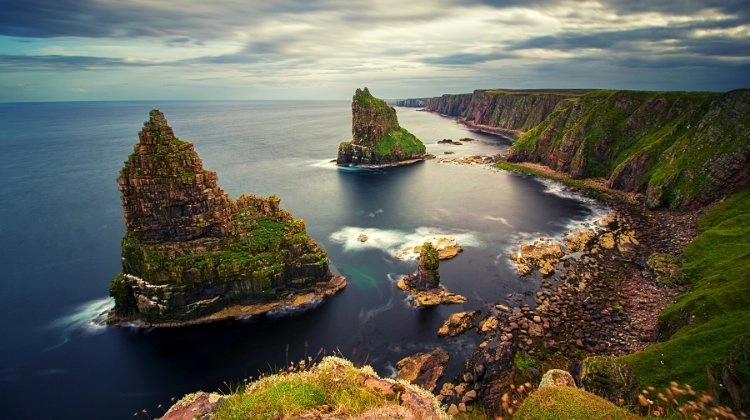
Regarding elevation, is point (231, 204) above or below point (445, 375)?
above

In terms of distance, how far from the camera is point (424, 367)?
1939 inches

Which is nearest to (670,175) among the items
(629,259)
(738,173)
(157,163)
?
(738,173)

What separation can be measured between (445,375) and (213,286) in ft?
120

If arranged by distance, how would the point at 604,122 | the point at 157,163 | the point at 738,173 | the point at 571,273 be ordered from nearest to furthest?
the point at 157,163, the point at 571,273, the point at 738,173, the point at 604,122

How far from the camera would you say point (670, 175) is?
341 ft

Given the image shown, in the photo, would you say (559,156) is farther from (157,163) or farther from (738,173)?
(157,163)

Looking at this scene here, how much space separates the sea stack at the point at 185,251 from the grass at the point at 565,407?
51.1 metres

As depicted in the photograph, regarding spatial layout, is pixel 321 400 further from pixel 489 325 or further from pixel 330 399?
pixel 489 325

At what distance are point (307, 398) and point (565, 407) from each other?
1064 centimetres

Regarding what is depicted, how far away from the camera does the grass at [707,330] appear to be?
112 ft

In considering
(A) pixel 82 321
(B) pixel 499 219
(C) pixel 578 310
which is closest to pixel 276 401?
(C) pixel 578 310

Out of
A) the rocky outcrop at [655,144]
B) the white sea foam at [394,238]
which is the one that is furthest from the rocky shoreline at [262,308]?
A: the rocky outcrop at [655,144]

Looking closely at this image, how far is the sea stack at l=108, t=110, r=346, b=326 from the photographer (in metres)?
59.1

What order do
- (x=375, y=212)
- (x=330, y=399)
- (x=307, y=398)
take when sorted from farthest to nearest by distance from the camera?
(x=375, y=212) < (x=330, y=399) < (x=307, y=398)
